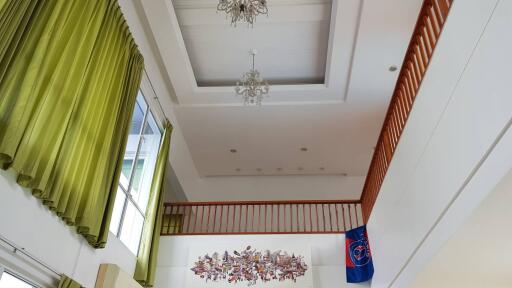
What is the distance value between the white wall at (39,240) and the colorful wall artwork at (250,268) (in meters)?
2.23

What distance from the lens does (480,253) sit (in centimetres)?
359

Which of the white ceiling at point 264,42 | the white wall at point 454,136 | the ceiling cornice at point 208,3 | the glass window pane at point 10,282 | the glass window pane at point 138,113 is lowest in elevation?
the glass window pane at point 10,282

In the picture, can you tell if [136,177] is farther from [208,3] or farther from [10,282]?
[10,282]

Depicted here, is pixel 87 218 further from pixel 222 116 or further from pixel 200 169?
pixel 200 169

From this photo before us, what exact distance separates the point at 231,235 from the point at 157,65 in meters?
3.43

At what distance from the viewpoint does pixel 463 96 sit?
2900 mm

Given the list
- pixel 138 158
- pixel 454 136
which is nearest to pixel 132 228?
pixel 138 158

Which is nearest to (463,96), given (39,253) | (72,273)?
(39,253)

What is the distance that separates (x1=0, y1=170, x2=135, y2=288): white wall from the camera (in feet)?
10.4

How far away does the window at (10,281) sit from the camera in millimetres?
3367

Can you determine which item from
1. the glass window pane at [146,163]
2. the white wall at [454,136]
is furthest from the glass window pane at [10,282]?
the white wall at [454,136]

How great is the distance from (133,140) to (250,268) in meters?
2.96

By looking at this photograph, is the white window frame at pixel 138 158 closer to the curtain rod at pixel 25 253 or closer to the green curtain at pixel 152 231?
the green curtain at pixel 152 231

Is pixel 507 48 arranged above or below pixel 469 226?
above
